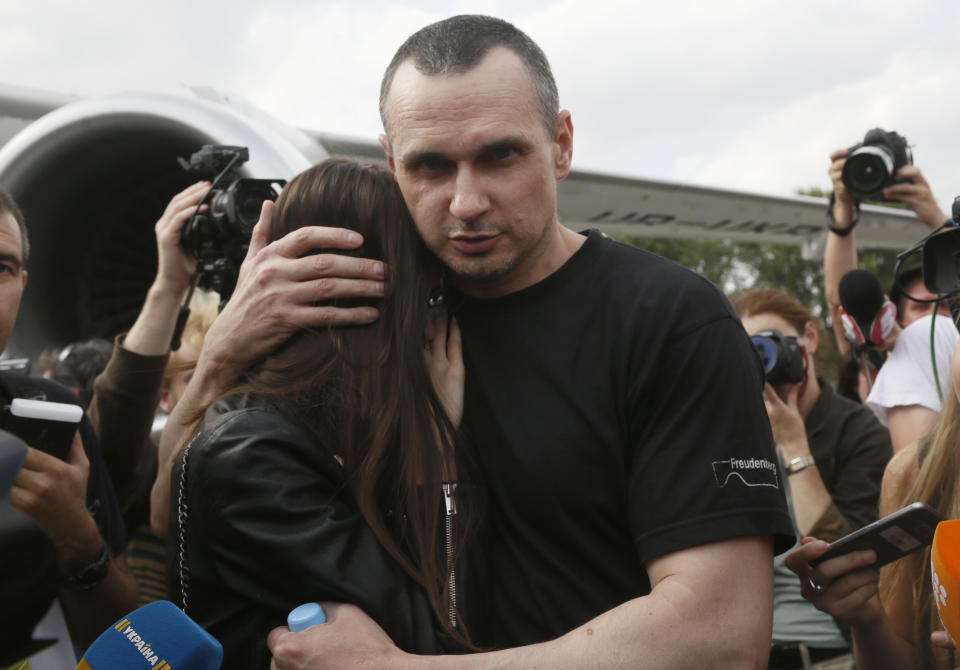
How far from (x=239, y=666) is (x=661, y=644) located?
0.66 meters

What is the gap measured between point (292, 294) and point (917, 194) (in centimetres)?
262

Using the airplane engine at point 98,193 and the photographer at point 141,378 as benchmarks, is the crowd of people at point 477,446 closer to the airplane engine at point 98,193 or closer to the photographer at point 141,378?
the photographer at point 141,378

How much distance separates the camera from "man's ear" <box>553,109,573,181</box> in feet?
5.79

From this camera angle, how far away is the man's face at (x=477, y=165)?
1.60 metres

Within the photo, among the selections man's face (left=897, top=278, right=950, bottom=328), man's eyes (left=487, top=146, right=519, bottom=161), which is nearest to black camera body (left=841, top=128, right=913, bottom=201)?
man's face (left=897, top=278, right=950, bottom=328)

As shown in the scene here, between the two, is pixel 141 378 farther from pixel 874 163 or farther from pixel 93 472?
pixel 874 163

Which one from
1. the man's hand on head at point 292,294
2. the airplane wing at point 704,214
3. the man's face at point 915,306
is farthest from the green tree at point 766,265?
the man's hand on head at point 292,294

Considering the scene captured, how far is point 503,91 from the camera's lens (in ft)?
5.32

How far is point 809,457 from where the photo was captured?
275cm

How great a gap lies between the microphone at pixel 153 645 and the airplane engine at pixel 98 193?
263 centimetres

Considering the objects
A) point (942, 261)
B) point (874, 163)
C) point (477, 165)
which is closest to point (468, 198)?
point (477, 165)

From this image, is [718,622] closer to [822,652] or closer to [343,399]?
[343,399]

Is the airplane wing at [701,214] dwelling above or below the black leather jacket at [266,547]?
above

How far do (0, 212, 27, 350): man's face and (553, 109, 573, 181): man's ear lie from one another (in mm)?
1431
